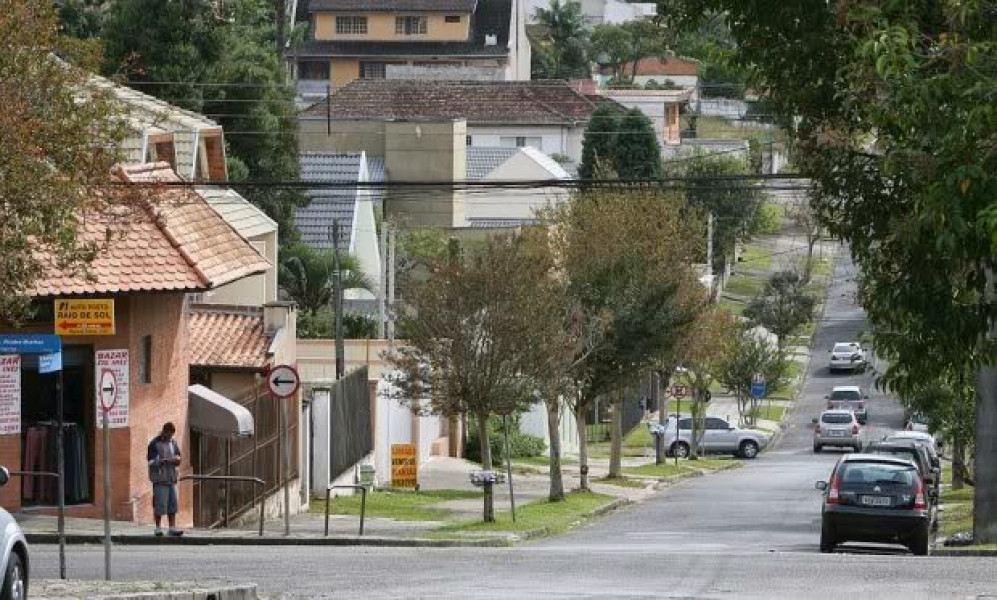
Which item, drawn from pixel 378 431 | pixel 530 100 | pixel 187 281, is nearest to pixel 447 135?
pixel 530 100

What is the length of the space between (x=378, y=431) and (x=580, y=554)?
20.7 m

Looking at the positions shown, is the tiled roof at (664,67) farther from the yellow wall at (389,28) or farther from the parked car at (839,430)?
the parked car at (839,430)

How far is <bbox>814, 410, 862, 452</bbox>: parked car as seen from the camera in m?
70.4

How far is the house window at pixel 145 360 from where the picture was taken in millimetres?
30484

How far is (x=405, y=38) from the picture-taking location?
12875 cm

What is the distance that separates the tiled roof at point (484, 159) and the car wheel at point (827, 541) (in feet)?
207

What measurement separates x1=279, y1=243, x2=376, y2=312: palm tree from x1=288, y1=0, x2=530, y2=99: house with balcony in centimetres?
6426

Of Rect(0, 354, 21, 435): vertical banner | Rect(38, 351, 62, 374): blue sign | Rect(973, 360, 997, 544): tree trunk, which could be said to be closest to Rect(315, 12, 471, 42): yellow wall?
Rect(973, 360, 997, 544): tree trunk

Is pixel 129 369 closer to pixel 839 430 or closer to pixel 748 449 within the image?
pixel 748 449

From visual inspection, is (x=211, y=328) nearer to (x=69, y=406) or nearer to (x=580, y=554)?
(x=69, y=406)

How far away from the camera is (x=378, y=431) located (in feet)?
154

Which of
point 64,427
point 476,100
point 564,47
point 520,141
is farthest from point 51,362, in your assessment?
point 564,47

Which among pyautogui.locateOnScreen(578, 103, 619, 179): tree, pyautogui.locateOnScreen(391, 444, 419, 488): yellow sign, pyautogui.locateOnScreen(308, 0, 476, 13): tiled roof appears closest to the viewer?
pyautogui.locateOnScreen(391, 444, 419, 488): yellow sign

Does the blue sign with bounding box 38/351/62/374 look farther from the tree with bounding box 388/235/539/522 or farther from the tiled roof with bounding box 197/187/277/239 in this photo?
the tiled roof with bounding box 197/187/277/239
